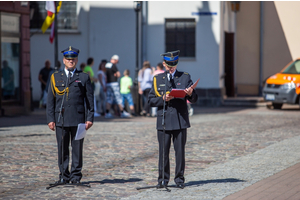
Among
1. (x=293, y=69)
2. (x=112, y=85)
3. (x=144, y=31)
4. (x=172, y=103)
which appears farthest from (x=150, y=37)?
(x=172, y=103)

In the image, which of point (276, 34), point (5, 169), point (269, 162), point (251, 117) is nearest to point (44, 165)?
point (5, 169)

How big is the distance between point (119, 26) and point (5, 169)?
15.4 meters

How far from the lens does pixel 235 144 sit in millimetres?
10766

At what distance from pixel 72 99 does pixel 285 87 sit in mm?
14426

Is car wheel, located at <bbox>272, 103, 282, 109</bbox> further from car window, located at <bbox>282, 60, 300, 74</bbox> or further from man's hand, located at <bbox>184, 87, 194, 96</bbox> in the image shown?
man's hand, located at <bbox>184, 87, 194, 96</bbox>

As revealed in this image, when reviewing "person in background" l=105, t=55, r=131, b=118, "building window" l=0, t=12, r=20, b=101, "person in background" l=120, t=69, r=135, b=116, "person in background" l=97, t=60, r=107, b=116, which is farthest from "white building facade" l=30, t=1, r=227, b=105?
"person in background" l=105, t=55, r=131, b=118

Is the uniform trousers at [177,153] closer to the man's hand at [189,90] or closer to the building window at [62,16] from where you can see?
the man's hand at [189,90]

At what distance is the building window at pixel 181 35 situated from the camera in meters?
23.2

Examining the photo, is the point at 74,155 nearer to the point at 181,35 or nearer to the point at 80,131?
the point at 80,131

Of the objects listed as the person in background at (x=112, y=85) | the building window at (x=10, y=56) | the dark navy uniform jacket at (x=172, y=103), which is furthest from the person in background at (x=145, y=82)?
the dark navy uniform jacket at (x=172, y=103)

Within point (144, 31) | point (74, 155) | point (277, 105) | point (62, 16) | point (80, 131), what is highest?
point (62, 16)

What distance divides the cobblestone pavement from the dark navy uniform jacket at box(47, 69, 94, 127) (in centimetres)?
86

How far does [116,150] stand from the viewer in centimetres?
993

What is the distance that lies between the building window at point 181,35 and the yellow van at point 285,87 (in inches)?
169
